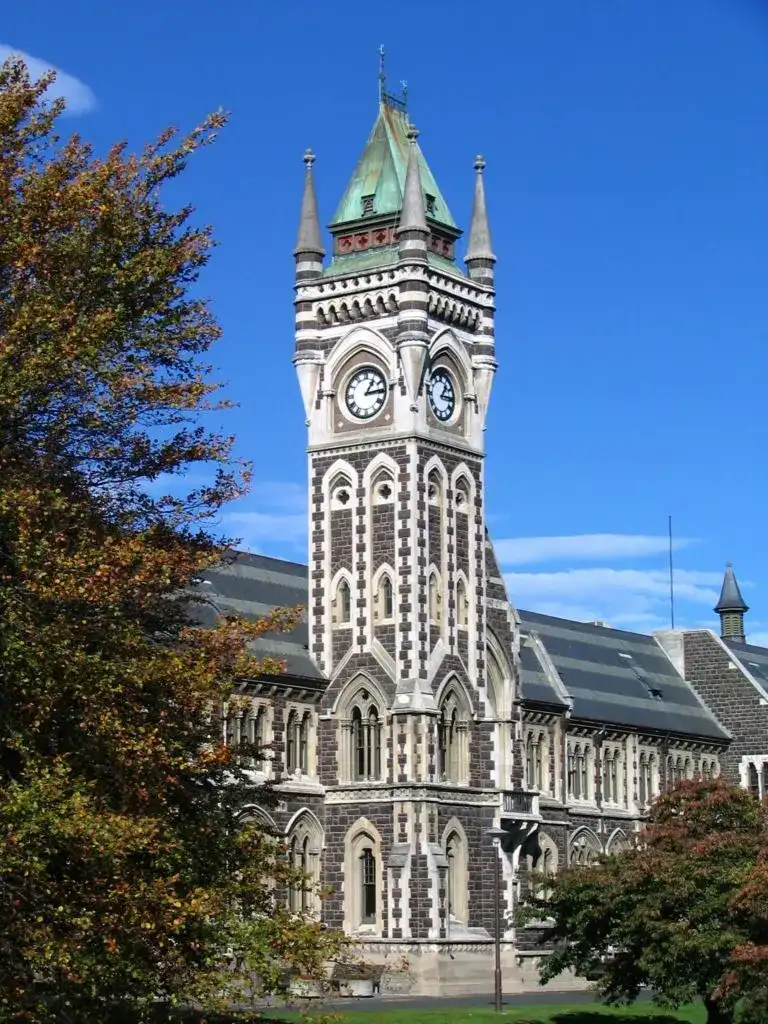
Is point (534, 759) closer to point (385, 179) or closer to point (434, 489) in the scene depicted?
point (434, 489)

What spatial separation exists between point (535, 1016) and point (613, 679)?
35.9 meters

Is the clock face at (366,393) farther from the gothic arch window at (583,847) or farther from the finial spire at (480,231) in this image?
the gothic arch window at (583,847)

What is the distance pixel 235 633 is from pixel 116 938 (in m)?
5.93

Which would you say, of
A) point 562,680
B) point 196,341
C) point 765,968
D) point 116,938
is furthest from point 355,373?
point 116,938

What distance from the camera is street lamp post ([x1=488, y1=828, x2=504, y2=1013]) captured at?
56237 mm

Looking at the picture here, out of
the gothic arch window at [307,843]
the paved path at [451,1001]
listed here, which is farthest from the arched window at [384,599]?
the paved path at [451,1001]

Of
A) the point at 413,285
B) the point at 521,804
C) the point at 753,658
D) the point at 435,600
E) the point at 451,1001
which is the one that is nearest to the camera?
the point at 451,1001

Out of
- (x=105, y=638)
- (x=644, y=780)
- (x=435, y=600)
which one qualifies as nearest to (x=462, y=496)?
(x=435, y=600)

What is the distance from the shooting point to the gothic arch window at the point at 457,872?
2629 inches

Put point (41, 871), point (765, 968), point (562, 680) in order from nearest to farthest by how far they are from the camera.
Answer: point (41, 871), point (765, 968), point (562, 680)

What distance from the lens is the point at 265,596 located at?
70250 mm

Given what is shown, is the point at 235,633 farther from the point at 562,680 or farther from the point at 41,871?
the point at 562,680

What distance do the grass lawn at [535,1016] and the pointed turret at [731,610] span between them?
160ft

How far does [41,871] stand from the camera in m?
25.6
